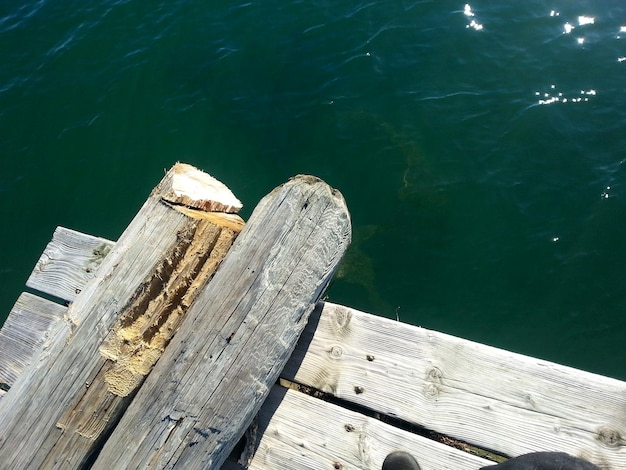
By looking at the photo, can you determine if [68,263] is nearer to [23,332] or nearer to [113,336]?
[23,332]

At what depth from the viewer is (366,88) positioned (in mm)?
8461

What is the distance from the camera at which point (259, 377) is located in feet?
8.16

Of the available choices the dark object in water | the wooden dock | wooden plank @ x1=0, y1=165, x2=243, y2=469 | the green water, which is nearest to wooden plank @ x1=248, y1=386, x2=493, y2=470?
the wooden dock

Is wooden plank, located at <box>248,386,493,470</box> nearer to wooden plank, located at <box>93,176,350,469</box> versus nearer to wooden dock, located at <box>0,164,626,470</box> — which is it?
wooden dock, located at <box>0,164,626,470</box>

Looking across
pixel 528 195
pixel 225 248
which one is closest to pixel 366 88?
pixel 528 195

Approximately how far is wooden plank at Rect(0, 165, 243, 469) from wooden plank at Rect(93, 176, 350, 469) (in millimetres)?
122

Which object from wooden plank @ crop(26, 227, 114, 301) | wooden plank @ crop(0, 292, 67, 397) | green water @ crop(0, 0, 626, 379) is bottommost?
green water @ crop(0, 0, 626, 379)

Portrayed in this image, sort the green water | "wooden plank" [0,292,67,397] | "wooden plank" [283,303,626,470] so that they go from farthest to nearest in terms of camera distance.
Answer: the green water → "wooden plank" [0,292,67,397] → "wooden plank" [283,303,626,470]

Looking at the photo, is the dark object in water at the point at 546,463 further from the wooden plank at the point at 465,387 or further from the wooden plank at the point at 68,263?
the wooden plank at the point at 68,263

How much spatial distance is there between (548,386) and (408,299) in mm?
3933

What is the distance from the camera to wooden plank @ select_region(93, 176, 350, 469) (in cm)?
239

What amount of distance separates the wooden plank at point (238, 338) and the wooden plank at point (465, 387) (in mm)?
340

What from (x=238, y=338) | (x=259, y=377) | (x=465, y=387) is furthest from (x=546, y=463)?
(x=238, y=338)

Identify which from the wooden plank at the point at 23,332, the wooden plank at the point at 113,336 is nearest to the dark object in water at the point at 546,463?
the wooden plank at the point at 113,336
